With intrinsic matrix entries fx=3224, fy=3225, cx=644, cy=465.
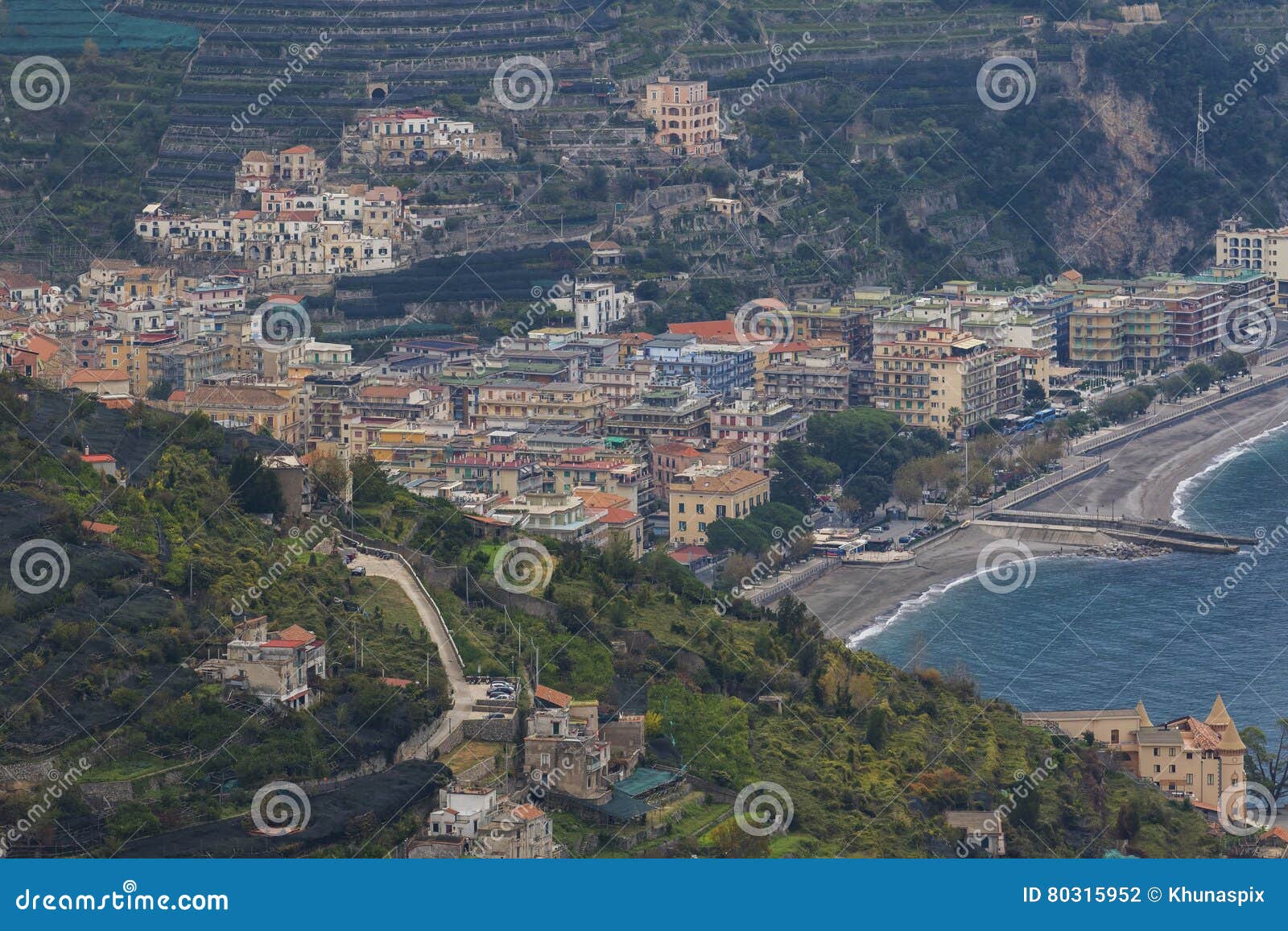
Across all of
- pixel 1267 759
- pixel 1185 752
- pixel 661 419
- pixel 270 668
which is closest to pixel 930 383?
pixel 661 419

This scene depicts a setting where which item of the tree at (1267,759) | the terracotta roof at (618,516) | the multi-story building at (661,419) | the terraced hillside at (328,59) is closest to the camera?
the tree at (1267,759)

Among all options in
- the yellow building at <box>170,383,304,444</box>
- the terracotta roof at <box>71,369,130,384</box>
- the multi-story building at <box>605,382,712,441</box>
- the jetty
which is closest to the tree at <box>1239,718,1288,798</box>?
the jetty

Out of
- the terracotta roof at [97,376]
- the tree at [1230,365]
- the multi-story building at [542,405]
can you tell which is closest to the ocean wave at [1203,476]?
the tree at [1230,365]

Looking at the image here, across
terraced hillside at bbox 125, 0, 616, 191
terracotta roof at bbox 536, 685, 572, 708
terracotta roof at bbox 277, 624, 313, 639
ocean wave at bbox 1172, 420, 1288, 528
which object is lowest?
ocean wave at bbox 1172, 420, 1288, 528

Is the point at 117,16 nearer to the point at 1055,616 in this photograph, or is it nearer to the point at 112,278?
the point at 112,278

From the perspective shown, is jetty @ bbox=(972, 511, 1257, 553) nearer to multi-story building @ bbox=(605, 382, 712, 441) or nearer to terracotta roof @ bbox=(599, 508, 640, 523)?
multi-story building @ bbox=(605, 382, 712, 441)

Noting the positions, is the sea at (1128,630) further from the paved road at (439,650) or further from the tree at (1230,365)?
the tree at (1230,365)
